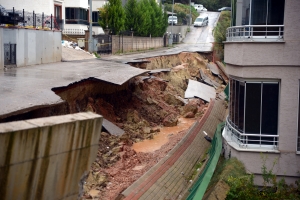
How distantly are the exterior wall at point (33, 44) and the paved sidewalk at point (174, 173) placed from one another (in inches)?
367

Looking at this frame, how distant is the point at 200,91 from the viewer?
31422 millimetres

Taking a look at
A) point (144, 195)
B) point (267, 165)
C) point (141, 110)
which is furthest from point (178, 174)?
point (141, 110)

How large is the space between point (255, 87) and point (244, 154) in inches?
67.7

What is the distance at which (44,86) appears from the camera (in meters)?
15.5

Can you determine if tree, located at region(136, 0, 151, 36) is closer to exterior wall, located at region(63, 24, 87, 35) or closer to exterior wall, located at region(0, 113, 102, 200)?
exterior wall, located at region(63, 24, 87, 35)

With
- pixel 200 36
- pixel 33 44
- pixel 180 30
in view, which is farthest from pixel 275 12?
pixel 180 30

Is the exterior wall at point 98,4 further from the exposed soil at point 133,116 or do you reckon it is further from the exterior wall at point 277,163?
the exterior wall at point 277,163

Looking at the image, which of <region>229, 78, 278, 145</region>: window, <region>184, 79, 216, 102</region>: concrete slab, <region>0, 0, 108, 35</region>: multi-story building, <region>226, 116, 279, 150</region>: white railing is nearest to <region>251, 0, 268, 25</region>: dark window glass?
<region>229, 78, 278, 145</region>: window

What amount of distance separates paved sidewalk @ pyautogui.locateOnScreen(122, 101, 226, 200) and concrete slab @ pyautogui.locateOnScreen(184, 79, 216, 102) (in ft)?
35.5

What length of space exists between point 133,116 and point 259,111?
11.8 metres

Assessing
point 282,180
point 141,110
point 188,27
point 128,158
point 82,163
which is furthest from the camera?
point 188,27

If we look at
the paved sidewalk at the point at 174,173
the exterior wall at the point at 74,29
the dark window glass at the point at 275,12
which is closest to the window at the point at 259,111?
the dark window glass at the point at 275,12

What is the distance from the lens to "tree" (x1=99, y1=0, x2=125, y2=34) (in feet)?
140

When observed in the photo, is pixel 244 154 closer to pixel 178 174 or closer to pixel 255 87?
pixel 255 87
